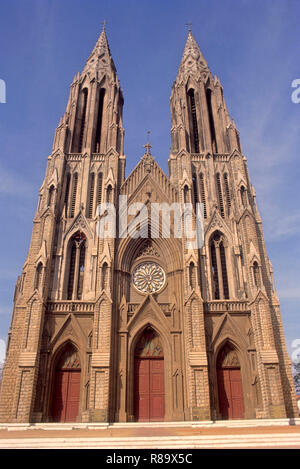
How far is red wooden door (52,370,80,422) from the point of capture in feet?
67.9

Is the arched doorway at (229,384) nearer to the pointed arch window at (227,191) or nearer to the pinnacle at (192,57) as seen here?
the pointed arch window at (227,191)

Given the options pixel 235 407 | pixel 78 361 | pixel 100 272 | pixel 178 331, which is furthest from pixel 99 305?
pixel 235 407

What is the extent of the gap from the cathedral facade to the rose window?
76 millimetres

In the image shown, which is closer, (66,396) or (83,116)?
(66,396)

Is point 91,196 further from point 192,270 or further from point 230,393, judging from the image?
point 230,393

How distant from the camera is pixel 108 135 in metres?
30.2

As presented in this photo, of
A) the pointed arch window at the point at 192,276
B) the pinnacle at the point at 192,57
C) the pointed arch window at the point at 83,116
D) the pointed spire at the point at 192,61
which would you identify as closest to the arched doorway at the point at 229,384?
the pointed arch window at the point at 192,276

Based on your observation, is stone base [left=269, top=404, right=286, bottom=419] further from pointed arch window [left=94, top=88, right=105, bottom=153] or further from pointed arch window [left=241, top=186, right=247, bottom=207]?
pointed arch window [left=94, top=88, right=105, bottom=153]

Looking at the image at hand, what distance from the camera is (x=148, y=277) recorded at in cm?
2556

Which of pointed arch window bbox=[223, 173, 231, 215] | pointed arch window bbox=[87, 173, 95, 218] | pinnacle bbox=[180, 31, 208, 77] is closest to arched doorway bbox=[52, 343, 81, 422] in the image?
pointed arch window bbox=[87, 173, 95, 218]

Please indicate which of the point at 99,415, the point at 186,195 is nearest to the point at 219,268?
the point at 186,195

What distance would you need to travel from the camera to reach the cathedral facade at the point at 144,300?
20.8 metres

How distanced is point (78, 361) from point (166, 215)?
12.2m

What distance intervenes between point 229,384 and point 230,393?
0.51 metres
